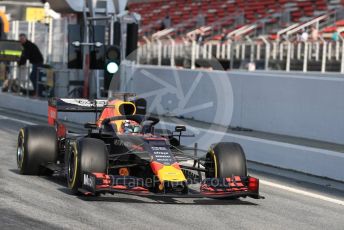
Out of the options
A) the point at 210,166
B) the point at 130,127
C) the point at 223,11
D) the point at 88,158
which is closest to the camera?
the point at 88,158

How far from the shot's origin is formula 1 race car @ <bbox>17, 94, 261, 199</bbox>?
9188mm

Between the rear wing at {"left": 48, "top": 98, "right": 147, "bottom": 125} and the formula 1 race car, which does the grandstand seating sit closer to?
the rear wing at {"left": 48, "top": 98, "right": 147, "bottom": 125}

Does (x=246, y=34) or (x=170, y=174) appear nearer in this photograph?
(x=170, y=174)

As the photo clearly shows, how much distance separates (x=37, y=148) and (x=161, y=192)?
2.29 metres

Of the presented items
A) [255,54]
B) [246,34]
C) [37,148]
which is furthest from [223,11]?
[37,148]

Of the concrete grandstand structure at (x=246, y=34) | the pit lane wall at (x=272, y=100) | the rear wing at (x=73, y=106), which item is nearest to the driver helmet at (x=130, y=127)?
the rear wing at (x=73, y=106)

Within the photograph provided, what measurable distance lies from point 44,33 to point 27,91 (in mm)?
4812

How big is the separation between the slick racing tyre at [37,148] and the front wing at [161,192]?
1640 millimetres

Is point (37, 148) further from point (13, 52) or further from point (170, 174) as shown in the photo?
point (13, 52)

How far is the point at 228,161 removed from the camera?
983 centimetres

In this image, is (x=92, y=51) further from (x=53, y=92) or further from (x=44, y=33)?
(x=44, y=33)

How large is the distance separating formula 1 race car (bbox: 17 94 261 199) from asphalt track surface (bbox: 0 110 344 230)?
157mm

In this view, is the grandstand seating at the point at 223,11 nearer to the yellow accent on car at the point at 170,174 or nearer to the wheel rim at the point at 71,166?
the wheel rim at the point at 71,166

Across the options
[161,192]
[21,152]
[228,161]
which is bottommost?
[161,192]
